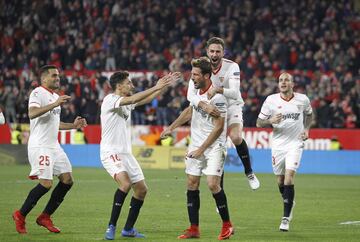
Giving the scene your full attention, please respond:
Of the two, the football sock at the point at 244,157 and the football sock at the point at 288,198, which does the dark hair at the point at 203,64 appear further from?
the football sock at the point at 244,157

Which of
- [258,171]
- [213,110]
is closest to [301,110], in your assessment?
[213,110]

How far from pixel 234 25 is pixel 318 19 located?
3650mm

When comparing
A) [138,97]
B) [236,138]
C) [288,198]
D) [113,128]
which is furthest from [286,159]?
[138,97]

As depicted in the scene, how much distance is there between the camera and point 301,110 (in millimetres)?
15180

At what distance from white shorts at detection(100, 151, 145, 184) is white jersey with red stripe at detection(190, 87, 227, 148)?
93cm

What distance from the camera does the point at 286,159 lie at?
48.4 ft

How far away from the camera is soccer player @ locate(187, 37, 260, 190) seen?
42.3ft

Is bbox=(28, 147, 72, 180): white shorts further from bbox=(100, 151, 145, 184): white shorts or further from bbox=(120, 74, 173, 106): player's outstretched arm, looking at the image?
bbox=(120, 74, 173, 106): player's outstretched arm

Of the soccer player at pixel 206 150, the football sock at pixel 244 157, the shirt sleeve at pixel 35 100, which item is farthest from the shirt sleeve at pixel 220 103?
the football sock at pixel 244 157

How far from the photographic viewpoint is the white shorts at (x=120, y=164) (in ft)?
41.9

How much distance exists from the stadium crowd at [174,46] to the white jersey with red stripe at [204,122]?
763 inches

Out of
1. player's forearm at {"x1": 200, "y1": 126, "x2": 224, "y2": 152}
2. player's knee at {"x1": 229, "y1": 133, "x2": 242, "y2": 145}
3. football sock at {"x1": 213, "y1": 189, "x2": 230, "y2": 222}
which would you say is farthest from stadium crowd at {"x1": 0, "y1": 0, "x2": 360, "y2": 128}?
player's forearm at {"x1": 200, "y1": 126, "x2": 224, "y2": 152}

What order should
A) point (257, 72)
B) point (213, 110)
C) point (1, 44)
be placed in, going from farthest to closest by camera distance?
point (1, 44), point (257, 72), point (213, 110)

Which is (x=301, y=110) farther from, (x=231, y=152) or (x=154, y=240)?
(x=231, y=152)
